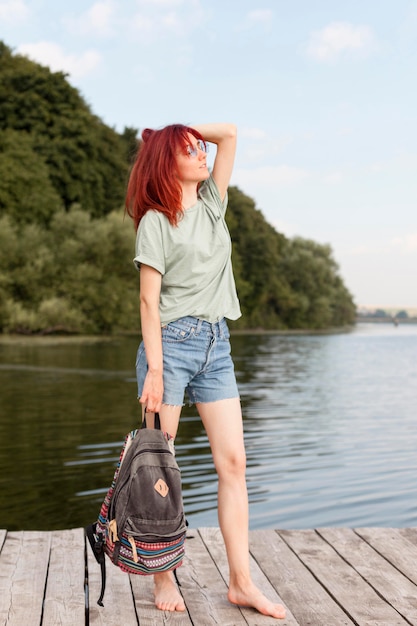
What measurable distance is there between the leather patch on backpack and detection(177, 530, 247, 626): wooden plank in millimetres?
508

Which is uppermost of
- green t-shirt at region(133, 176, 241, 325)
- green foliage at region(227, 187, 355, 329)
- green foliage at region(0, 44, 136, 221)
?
green foliage at region(0, 44, 136, 221)

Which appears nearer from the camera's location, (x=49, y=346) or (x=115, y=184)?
(x=49, y=346)

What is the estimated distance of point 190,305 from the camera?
331 cm

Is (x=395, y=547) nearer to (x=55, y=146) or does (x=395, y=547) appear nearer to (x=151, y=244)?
(x=151, y=244)

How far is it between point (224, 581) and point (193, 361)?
105cm

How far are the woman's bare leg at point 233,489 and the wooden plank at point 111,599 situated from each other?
1.37 feet

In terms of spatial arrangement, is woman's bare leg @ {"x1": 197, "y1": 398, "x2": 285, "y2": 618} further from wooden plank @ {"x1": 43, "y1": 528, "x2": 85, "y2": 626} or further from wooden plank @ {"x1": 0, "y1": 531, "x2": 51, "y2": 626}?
wooden plank @ {"x1": 0, "y1": 531, "x2": 51, "y2": 626}

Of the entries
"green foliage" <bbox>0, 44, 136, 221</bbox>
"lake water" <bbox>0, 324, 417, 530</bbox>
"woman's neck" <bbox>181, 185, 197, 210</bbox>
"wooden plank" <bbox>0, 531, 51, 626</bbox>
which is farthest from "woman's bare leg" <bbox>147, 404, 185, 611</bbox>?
"green foliage" <bbox>0, 44, 136, 221</bbox>

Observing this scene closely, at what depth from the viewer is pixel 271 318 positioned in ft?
201

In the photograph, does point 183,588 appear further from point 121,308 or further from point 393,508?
point 121,308

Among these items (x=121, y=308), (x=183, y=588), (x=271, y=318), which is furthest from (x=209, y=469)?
(x=271, y=318)

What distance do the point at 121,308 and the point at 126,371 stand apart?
16.2 meters

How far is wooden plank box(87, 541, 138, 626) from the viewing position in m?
Result: 3.29

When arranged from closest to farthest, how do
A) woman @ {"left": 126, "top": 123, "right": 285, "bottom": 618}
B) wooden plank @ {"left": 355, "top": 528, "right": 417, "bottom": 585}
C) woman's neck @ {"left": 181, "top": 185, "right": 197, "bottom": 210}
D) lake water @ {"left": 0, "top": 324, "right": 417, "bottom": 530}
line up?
woman @ {"left": 126, "top": 123, "right": 285, "bottom": 618}, woman's neck @ {"left": 181, "top": 185, "right": 197, "bottom": 210}, wooden plank @ {"left": 355, "top": 528, "right": 417, "bottom": 585}, lake water @ {"left": 0, "top": 324, "right": 417, "bottom": 530}
